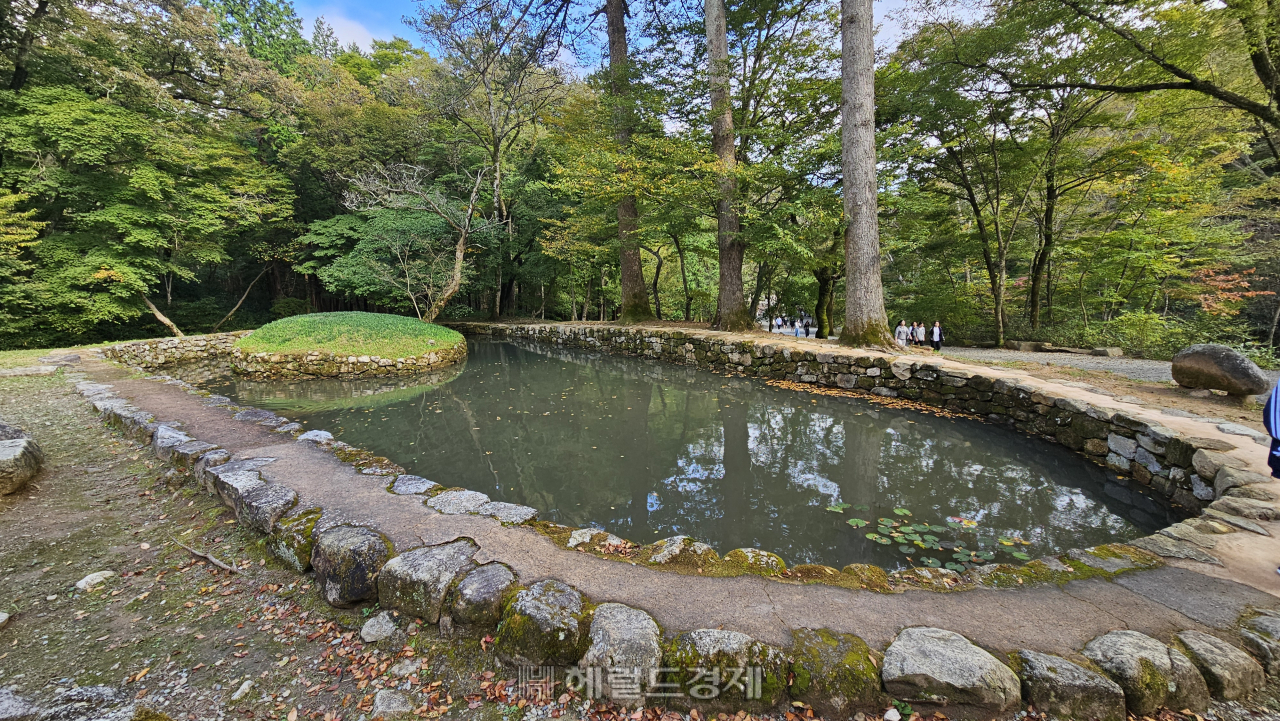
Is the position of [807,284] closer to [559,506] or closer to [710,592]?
[559,506]

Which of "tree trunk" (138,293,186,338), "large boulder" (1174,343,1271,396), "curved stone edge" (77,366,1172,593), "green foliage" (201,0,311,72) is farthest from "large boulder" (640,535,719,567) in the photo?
"green foliage" (201,0,311,72)

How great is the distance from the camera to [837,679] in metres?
1.55

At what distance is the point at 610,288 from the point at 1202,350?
14.6 m

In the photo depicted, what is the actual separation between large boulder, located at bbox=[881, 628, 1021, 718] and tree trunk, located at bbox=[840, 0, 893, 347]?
6544 mm

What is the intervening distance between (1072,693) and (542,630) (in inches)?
73.2

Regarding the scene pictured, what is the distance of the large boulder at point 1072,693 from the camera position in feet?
4.80

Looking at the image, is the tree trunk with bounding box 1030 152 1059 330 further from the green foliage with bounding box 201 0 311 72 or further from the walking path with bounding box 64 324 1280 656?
the green foliage with bounding box 201 0 311 72

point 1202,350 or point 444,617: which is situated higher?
point 1202,350

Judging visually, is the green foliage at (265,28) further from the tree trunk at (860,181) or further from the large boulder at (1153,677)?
the large boulder at (1153,677)

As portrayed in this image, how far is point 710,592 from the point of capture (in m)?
1.99

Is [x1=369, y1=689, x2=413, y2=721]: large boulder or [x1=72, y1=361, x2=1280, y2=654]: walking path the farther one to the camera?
[x1=72, y1=361, x2=1280, y2=654]: walking path

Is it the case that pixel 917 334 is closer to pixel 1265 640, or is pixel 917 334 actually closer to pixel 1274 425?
pixel 1274 425

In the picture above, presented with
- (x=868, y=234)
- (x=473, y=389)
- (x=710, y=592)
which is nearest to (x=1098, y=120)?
(x=868, y=234)

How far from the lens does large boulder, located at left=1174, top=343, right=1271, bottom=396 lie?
425 centimetres
